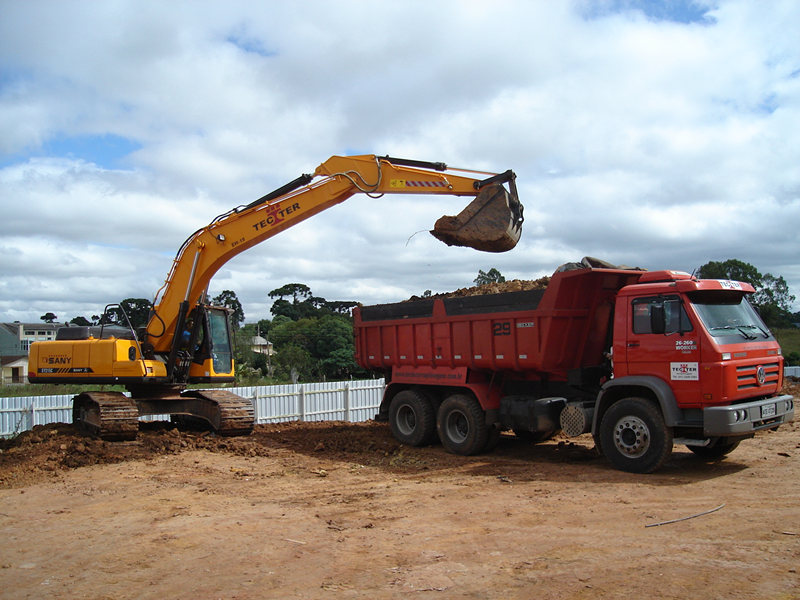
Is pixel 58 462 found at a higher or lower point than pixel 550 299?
lower

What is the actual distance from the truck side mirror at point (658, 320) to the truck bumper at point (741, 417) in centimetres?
115

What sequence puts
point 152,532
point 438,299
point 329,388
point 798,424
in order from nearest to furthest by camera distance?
1. point 152,532
2. point 438,299
3. point 798,424
4. point 329,388

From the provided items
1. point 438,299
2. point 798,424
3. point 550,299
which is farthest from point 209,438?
point 798,424

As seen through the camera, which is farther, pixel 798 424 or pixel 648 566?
pixel 798 424

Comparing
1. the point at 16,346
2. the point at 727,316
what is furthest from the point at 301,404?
the point at 16,346

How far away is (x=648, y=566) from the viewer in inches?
201

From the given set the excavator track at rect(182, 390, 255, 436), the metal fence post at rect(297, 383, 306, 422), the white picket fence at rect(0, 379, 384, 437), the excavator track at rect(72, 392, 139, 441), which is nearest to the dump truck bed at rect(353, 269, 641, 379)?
the excavator track at rect(182, 390, 255, 436)

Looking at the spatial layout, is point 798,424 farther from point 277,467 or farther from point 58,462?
point 58,462

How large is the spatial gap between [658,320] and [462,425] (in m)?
3.84

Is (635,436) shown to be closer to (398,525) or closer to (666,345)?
(666,345)

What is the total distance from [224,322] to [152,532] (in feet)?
24.5

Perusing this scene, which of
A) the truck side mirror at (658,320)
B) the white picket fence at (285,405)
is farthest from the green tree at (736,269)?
the truck side mirror at (658,320)

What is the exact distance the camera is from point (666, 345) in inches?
339

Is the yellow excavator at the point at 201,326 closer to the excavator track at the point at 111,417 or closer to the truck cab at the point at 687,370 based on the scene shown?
the excavator track at the point at 111,417
